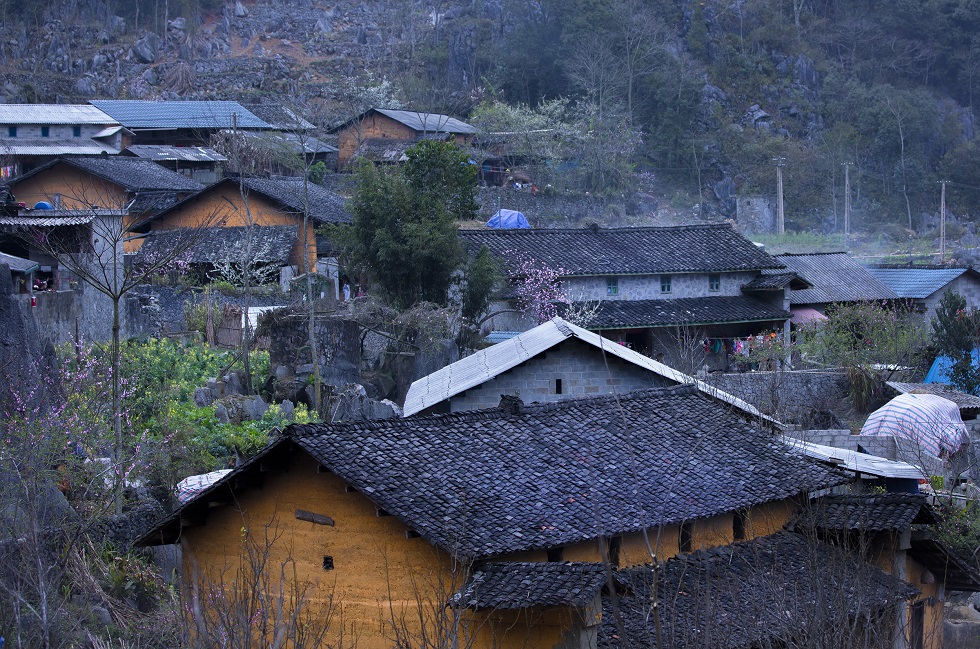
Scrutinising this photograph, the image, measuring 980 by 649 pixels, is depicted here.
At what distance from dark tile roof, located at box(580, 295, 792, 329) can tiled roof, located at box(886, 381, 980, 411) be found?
5404 millimetres

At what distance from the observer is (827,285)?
3684 centimetres

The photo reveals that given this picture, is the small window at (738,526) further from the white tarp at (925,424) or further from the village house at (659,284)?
the village house at (659,284)

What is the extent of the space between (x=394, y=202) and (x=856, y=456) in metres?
12.7

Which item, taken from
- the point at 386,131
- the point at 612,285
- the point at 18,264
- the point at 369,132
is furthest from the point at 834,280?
the point at 18,264

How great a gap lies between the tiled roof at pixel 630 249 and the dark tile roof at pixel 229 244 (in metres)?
5.70

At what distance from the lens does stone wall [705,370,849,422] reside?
2452cm

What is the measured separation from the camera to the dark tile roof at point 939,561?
1444cm

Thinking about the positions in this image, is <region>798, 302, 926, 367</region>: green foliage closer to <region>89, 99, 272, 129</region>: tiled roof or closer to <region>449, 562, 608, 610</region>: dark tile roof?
<region>449, 562, 608, 610</region>: dark tile roof

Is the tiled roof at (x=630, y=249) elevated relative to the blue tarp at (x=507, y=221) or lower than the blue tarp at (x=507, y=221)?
lower

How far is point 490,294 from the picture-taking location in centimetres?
2873

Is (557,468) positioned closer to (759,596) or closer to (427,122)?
(759,596)

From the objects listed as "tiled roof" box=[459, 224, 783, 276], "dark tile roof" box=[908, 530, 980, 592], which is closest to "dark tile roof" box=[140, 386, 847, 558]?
"dark tile roof" box=[908, 530, 980, 592]

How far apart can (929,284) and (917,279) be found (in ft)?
2.21

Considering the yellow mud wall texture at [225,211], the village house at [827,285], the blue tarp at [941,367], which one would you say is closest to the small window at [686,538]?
the blue tarp at [941,367]
